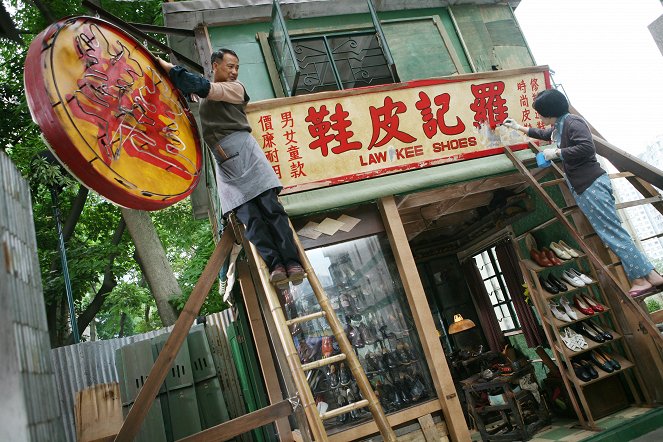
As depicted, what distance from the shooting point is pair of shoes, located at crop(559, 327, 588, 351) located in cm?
Answer: 585

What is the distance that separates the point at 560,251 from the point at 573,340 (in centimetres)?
125

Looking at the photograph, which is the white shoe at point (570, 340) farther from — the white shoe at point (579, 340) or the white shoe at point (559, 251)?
the white shoe at point (559, 251)

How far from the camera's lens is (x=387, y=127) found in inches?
220

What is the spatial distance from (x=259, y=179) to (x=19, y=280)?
87.6 inches

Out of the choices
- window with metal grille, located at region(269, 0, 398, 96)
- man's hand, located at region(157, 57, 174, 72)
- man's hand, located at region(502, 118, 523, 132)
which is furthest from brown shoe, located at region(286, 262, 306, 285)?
man's hand, located at region(502, 118, 523, 132)

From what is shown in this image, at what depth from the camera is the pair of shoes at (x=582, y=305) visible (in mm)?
5981

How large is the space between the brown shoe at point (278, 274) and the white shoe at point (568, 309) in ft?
14.2

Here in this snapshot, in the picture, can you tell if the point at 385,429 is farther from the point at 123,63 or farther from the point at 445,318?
the point at 445,318

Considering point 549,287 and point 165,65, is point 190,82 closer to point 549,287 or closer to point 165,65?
point 165,65

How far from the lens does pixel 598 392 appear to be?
610 centimetres

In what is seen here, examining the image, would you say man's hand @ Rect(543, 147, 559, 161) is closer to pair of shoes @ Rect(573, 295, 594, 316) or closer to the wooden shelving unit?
the wooden shelving unit

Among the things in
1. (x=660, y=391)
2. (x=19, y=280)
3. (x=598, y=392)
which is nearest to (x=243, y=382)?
(x=19, y=280)

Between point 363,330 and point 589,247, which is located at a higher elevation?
point 589,247

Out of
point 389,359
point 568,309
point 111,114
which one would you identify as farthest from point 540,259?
point 111,114
